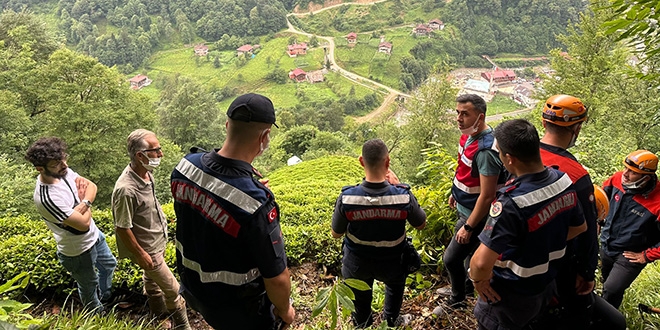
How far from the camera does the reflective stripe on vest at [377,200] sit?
116 inches

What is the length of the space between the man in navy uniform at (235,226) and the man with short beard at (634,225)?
3.32 metres

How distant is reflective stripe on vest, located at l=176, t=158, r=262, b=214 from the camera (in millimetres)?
2029

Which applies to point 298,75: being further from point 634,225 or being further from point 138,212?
point 634,225

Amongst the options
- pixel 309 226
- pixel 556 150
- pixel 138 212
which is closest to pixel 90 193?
pixel 138 212

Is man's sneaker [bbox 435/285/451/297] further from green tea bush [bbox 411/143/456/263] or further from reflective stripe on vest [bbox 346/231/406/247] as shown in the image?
reflective stripe on vest [bbox 346/231/406/247]

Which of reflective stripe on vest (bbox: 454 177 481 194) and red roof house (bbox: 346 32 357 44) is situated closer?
reflective stripe on vest (bbox: 454 177 481 194)

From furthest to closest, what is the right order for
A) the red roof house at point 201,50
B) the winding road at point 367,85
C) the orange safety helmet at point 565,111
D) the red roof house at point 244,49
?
the red roof house at point 201,50
the red roof house at point 244,49
the winding road at point 367,85
the orange safety helmet at point 565,111

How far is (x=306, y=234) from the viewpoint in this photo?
5.17 m

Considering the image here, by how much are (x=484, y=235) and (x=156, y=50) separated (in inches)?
3420

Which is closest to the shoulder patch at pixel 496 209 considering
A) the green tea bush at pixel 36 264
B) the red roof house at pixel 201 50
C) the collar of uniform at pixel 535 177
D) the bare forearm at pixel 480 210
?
the collar of uniform at pixel 535 177

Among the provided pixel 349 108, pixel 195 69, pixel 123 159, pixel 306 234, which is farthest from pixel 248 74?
pixel 306 234

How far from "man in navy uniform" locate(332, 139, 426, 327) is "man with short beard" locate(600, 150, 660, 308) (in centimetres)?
218

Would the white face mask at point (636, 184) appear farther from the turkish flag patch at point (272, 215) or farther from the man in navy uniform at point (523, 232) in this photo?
the turkish flag patch at point (272, 215)

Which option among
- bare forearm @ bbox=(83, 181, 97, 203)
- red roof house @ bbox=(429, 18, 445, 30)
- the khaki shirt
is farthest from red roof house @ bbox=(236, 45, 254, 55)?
the khaki shirt
